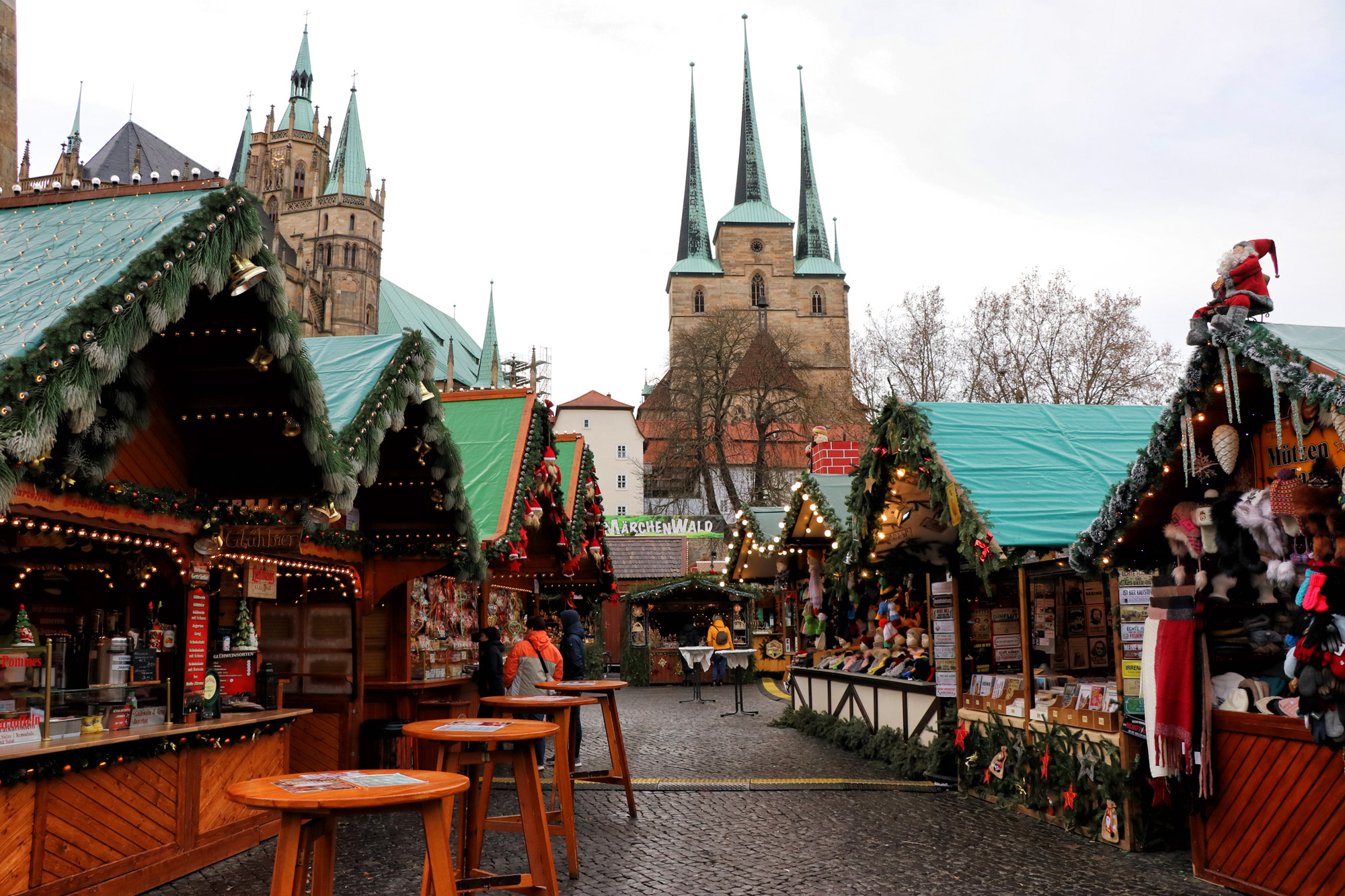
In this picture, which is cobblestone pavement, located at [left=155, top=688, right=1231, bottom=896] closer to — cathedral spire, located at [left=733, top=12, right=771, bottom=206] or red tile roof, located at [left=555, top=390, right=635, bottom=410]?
red tile roof, located at [left=555, top=390, right=635, bottom=410]

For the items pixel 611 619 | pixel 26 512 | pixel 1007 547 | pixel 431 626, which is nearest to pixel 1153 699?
pixel 1007 547

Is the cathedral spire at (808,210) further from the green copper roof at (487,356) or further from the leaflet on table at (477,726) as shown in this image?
the leaflet on table at (477,726)

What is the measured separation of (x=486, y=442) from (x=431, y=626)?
2096 millimetres

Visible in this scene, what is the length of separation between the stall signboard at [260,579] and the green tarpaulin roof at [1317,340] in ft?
22.3

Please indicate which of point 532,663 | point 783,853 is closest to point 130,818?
point 783,853

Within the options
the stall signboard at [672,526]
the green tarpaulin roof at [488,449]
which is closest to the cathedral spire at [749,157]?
the stall signboard at [672,526]

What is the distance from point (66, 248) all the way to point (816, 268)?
72147 mm

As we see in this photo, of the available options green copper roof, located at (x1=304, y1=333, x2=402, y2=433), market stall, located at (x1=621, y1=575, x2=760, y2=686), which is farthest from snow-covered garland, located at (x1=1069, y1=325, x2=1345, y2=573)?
market stall, located at (x1=621, y1=575, x2=760, y2=686)

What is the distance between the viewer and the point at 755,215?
245 ft

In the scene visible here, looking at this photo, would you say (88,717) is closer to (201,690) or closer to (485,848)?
(201,690)

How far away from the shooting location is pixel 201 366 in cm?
570

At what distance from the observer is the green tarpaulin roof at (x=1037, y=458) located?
8.02 meters

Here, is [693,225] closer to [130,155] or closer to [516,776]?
[130,155]

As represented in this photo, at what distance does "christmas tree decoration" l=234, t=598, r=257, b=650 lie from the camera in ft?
24.5
